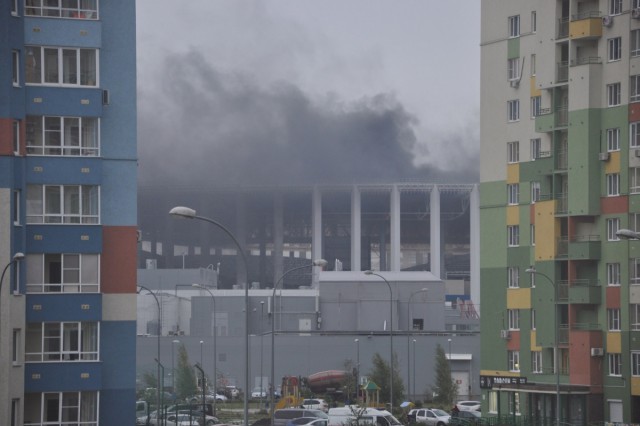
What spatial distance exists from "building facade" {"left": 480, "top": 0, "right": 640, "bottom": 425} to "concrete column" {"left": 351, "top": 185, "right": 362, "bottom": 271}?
93796 millimetres

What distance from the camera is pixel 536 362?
78.8 m

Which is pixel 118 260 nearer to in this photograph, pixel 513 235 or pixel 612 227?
pixel 612 227

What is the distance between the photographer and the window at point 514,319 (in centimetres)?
8119

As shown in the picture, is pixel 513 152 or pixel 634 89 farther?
pixel 513 152

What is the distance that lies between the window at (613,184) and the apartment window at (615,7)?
8.72 metres

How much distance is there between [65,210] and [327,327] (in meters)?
97.3

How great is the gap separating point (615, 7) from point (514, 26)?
386 inches

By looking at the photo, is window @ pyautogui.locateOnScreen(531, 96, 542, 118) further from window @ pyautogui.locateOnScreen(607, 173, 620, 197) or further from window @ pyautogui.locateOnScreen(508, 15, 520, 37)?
window @ pyautogui.locateOnScreen(607, 173, 620, 197)

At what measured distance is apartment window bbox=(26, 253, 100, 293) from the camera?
150 feet

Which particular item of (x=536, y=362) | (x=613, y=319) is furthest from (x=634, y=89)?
(x=536, y=362)

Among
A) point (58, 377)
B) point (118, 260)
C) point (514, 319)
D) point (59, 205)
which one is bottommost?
point (58, 377)

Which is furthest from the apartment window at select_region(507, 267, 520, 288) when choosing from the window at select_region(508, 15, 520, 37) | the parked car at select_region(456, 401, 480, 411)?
the parked car at select_region(456, 401, 480, 411)

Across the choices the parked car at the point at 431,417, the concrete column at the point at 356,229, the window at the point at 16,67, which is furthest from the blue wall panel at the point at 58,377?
the concrete column at the point at 356,229

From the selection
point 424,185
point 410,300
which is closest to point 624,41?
point 410,300
